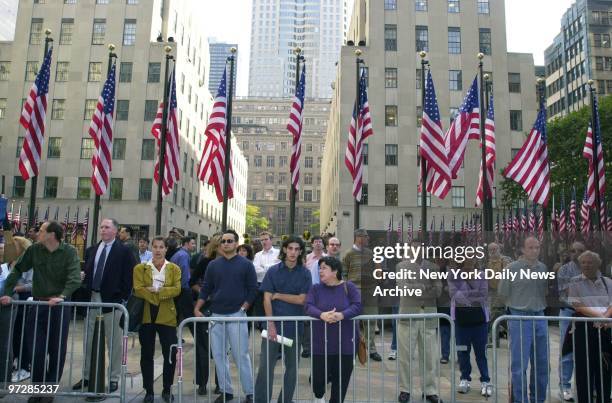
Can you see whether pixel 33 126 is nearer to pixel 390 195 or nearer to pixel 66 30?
pixel 390 195

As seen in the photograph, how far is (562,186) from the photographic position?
111 ft

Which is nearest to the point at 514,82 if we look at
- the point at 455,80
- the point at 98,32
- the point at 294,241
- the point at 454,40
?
the point at 455,80

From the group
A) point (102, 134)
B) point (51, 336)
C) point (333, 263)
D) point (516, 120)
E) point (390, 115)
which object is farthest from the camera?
point (516, 120)

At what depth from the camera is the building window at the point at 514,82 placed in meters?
41.9

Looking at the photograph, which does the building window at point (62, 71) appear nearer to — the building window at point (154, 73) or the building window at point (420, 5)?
the building window at point (154, 73)

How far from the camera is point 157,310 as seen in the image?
6.88 m

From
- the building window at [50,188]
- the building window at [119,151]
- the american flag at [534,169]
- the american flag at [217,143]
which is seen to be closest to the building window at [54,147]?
the building window at [50,188]

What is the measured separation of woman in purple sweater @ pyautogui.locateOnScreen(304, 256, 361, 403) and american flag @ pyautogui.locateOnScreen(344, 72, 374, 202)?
8525 millimetres

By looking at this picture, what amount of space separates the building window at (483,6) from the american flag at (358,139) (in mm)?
33859

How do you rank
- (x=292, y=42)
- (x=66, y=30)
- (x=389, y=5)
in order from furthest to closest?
(x=292, y=42)
(x=66, y=30)
(x=389, y=5)

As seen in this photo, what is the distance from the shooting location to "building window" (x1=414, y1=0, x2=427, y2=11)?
140 feet

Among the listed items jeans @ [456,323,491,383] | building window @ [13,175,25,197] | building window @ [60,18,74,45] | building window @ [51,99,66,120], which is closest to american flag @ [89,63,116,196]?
jeans @ [456,323,491,383]

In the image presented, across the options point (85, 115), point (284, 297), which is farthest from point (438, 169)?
point (85, 115)

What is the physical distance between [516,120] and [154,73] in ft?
106
